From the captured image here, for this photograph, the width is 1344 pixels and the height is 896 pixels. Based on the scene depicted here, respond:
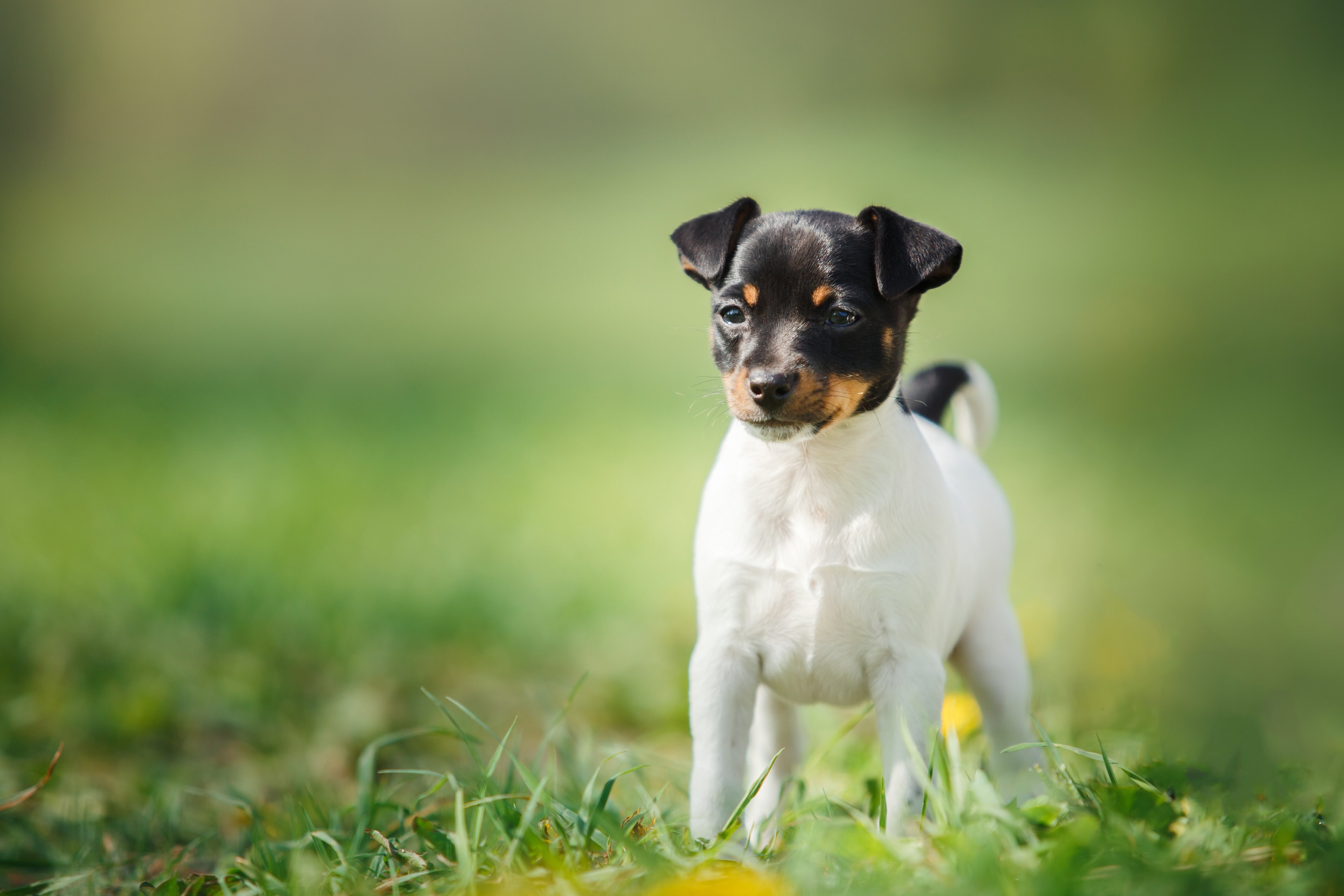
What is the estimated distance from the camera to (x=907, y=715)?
90.8 inches

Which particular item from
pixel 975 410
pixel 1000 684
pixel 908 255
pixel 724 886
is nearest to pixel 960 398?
pixel 975 410

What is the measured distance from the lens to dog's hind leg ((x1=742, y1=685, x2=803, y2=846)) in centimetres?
279

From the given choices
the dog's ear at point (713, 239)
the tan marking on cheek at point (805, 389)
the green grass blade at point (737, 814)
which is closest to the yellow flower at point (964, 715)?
the green grass blade at point (737, 814)

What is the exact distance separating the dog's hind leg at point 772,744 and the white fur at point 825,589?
373 millimetres

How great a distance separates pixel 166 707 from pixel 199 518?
78.2 inches

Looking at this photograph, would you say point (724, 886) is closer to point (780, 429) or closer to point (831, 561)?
point (831, 561)

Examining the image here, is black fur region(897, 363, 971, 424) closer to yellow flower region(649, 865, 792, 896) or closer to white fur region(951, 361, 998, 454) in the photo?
white fur region(951, 361, 998, 454)

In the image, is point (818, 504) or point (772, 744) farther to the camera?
point (772, 744)

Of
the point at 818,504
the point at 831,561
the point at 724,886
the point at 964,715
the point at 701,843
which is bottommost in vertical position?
the point at 964,715

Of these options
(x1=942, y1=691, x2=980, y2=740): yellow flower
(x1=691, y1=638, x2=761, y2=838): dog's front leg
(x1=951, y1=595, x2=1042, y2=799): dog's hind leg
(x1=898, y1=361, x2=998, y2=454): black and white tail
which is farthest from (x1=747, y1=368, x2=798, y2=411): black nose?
(x1=942, y1=691, x2=980, y2=740): yellow flower

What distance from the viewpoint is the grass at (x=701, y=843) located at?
1805 millimetres

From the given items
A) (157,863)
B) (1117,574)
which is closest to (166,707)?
(157,863)

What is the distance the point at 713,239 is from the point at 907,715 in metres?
1.19

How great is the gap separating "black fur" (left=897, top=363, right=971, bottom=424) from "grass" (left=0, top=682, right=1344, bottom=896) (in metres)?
0.97
